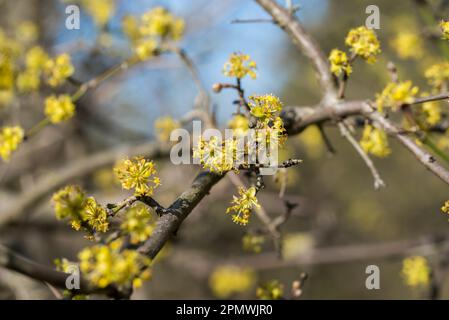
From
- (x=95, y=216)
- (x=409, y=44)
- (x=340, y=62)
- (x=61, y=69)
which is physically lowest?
(x=95, y=216)

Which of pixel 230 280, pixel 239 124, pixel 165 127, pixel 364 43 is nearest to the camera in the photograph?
pixel 239 124

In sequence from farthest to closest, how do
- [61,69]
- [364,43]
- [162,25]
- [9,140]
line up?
[162,25] → [61,69] → [9,140] → [364,43]

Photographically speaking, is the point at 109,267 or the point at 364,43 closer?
the point at 109,267

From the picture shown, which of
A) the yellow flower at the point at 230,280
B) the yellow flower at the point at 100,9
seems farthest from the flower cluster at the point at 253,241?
the yellow flower at the point at 100,9

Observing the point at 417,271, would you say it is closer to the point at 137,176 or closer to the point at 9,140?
the point at 137,176

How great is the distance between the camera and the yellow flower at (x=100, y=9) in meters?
5.09

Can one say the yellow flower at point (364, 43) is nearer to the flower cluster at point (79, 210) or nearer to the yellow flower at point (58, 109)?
the flower cluster at point (79, 210)

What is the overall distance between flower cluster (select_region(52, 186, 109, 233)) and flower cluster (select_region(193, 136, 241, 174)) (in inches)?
17.0

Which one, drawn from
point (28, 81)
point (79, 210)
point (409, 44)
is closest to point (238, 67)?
point (79, 210)

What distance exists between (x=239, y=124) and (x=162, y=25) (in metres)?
1.51

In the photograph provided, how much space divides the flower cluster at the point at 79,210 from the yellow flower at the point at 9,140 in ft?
3.73

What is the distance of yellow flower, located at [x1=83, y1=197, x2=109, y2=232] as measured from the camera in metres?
1.64

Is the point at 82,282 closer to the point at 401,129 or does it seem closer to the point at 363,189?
the point at 401,129

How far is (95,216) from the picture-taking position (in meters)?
1.65
